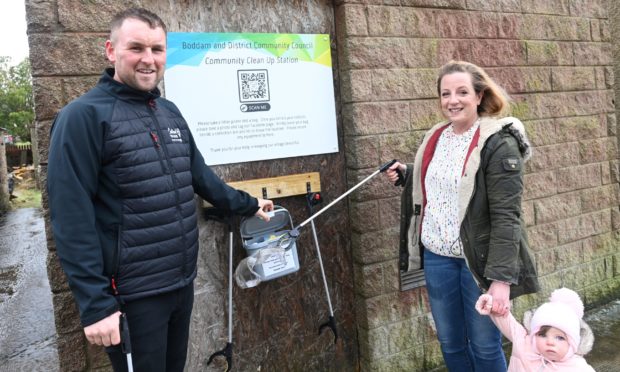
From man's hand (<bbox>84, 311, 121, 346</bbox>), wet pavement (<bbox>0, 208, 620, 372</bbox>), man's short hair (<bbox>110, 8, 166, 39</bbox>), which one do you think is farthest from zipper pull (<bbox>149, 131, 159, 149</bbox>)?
wet pavement (<bbox>0, 208, 620, 372</bbox>)

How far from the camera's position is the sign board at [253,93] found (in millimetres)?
2996

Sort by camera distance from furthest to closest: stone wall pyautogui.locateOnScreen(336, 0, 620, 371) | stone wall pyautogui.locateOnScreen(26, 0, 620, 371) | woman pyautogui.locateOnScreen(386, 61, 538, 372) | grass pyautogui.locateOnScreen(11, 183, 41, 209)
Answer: grass pyautogui.locateOnScreen(11, 183, 41, 209) < stone wall pyautogui.locateOnScreen(336, 0, 620, 371) < stone wall pyautogui.locateOnScreen(26, 0, 620, 371) < woman pyautogui.locateOnScreen(386, 61, 538, 372)

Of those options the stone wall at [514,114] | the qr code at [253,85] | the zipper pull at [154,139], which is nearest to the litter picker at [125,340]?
the zipper pull at [154,139]

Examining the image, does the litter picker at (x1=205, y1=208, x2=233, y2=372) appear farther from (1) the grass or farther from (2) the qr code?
(1) the grass

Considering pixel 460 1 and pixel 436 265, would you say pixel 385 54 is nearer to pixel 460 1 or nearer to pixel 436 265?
pixel 460 1

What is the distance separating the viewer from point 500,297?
2322mm

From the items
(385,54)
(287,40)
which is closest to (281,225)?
(287,40)

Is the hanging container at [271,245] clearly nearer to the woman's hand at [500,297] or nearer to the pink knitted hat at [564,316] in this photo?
the woman's hand at [500,297]

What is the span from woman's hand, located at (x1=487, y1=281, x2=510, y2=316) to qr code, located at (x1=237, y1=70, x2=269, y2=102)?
178 centimetres

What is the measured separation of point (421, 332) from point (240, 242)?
1.57 m

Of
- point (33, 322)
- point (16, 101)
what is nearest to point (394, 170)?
point (33, 322)

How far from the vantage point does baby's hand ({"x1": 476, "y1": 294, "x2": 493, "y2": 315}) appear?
7.55ft

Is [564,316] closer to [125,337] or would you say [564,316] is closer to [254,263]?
[254,263]

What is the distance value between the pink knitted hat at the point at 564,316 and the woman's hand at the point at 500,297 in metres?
0.15
